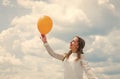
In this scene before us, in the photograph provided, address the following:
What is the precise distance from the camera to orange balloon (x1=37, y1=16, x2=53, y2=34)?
42.1ft

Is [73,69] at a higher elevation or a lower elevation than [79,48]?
lower

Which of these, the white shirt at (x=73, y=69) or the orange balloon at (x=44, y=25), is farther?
the orange balloon at (x=44, y=25)

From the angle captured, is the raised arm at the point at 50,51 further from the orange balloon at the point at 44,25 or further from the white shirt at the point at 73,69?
the white shirt at the point at 73,69

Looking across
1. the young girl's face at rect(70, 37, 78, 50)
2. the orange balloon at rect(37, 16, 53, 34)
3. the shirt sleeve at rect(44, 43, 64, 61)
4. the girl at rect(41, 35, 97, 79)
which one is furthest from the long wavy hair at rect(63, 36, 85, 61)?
the orange balloon at rect(37, 16, 53, 34)

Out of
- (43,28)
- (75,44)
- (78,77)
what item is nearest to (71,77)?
(78,77)

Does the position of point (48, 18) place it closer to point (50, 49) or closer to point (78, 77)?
point (50, 49)

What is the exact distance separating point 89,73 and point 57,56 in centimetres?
169

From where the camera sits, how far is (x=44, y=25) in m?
12.8

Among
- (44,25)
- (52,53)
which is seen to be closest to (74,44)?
(52,53)

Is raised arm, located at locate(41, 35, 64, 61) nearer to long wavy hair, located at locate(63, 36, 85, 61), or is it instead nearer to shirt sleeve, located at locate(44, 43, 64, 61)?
shirt sleeve, located at locate(44, 43, 64, 61)

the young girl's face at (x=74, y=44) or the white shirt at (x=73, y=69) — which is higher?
the young girl's face at (x=74, y=44)

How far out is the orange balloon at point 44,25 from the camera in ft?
42.1

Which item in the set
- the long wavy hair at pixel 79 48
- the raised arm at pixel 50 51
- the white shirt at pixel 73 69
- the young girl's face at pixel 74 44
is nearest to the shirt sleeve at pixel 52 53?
the raised arm at pixel 50 51

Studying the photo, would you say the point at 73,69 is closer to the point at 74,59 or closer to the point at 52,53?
the point at 74,59
